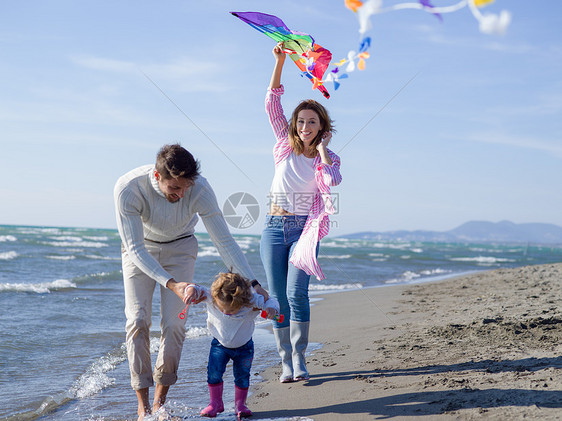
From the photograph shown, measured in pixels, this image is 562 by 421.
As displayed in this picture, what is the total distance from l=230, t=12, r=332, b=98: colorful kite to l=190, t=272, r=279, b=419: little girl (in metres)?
1.69

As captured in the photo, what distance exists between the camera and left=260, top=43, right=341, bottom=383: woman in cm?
362

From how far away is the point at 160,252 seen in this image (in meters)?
3.03

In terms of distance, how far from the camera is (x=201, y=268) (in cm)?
1366

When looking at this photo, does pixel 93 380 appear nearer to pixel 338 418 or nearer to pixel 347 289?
pixel 338 418

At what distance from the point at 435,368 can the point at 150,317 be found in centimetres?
198

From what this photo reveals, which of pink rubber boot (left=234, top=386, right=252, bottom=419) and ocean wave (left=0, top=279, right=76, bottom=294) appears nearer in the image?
pink rubber boot (left=234, top=386, right=252, bottom=419)

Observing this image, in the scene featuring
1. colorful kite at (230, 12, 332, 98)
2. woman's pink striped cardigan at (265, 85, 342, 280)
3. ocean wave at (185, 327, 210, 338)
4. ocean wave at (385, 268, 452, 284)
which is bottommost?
ocean wave at (385, 268, 452, 284)

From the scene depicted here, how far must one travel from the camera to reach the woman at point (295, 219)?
3.62m

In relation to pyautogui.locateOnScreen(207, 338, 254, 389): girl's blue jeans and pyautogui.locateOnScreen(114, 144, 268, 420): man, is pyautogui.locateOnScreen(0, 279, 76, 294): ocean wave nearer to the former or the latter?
pyautogui.locateOnScreen(114, 144, 268, 420): man

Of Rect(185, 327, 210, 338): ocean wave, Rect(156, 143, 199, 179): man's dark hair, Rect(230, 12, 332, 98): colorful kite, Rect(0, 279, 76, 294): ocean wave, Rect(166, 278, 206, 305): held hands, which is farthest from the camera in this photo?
Rect(0, 279, 76, 294): ocean wave

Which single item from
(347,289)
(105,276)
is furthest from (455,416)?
(105,276)

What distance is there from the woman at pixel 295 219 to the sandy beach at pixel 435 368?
1.06 ft

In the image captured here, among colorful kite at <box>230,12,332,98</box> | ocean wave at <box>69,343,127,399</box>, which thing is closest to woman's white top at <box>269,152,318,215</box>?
colorful kite at <box>230,12,332,98</box>

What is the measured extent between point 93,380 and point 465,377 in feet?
8.90
